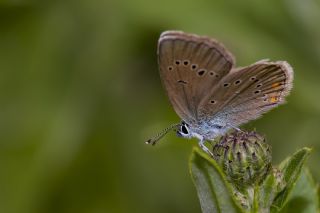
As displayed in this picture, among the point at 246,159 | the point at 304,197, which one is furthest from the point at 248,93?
the point at 304,197

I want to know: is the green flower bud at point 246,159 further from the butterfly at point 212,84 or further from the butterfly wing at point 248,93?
the butterfly wing at point 248,93

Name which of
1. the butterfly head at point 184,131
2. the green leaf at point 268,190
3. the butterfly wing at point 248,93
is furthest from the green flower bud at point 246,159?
the butterfly head at point 184,131

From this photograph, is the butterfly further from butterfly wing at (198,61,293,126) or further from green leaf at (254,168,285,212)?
green leaf at (254,168,285,212)

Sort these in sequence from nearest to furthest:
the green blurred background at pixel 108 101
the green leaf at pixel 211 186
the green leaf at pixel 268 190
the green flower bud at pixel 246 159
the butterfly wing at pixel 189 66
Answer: the green leaf at pixel 211 186 → the green leaf at pixel 268 190 → the green flower bud at pixel 246 159 → the butterfly wing at pixel 189 66 → the green blurred background at pixel 108 101

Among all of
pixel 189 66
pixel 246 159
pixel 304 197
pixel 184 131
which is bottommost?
pixel 304 197

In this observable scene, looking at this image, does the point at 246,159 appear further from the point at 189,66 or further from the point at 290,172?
the point at 189,66

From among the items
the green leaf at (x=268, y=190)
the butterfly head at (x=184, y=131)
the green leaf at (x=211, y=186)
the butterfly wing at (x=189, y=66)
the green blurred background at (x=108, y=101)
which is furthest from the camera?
the green blurred background at (x=108, y=101)

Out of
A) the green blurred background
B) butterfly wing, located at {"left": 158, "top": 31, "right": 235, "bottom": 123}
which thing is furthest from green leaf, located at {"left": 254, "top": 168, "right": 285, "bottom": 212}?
the green blurred background
